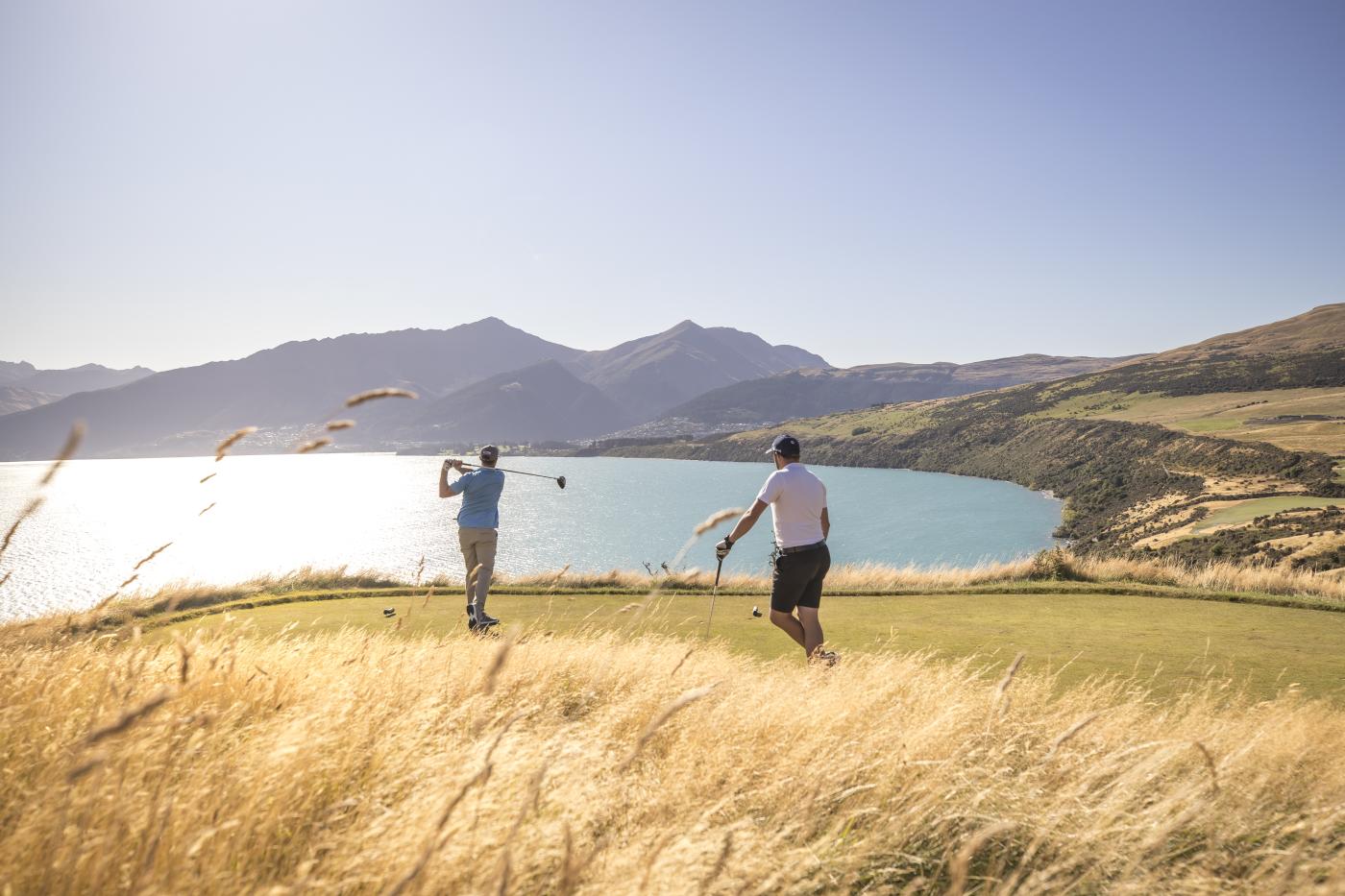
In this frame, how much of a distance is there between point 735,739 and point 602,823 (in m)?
1.28

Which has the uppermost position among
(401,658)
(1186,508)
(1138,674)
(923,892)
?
(401,658)

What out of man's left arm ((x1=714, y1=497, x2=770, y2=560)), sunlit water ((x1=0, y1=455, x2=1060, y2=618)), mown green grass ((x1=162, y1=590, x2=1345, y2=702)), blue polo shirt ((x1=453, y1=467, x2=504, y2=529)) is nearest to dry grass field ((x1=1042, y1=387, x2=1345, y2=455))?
sunlit water ((x1=0, y1=455, x2=1060, y2=618))

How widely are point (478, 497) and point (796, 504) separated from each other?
516 cm

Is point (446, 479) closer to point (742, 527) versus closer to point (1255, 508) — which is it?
point (742, 527)

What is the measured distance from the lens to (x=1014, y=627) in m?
10.2

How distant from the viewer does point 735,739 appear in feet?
13.3

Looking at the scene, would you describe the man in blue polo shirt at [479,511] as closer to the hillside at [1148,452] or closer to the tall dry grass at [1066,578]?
the tall dry grass at [1066,578]

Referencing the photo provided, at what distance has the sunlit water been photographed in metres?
59.3

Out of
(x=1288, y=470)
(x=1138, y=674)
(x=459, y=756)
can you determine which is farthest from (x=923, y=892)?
(x=1288, y=470)

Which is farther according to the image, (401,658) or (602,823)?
(401,658)

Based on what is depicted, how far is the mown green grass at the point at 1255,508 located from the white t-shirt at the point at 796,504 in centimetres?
4960

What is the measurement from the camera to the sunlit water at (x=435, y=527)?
195ft

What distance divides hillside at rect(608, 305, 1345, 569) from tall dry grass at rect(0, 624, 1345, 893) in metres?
30.4

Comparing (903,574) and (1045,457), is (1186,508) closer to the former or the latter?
(903,574)
